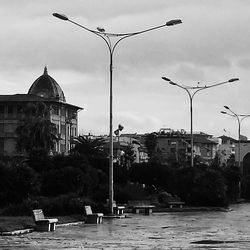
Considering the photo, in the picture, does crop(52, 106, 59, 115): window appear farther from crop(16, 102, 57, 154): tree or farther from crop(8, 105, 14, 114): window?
crop(16, 102, 57, 154): tree

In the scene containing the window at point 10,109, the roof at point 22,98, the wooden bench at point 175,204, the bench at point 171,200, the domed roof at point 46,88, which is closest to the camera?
the wooden bench at point 175,204

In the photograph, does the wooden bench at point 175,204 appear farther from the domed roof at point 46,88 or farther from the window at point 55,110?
the domed roof at point 46,88

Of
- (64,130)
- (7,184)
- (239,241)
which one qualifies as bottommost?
(239,241)

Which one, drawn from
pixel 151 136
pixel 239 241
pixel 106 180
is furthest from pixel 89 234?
pixel 151 136

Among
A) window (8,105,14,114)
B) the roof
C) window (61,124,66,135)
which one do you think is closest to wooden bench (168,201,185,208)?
the roof

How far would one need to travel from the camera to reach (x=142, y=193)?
190ft

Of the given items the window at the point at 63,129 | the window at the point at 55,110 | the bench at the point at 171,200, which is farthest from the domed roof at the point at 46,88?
the bench at the point at 171,200

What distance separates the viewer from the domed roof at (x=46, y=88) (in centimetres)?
11856

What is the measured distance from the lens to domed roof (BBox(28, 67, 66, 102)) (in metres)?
119

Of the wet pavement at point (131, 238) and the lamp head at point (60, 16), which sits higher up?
the lamp head at point (60, 16)

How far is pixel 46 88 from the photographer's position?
120 metres

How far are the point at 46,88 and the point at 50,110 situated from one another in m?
9.88

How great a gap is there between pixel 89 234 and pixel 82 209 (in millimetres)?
9520

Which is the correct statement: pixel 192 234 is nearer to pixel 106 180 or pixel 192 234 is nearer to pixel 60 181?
pixel 60 181
